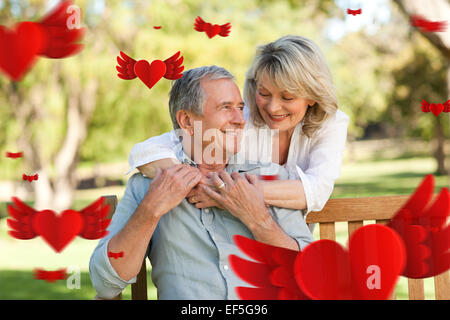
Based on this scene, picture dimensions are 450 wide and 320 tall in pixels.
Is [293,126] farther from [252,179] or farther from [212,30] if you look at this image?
[212,30]

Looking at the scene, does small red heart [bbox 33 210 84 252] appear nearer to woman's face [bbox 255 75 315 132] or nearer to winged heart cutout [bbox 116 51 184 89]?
winged heart cutout [bbox 116 51 184 89]

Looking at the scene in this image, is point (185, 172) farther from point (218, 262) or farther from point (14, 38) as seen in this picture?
point (14, 38)

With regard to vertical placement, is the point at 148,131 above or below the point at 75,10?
above

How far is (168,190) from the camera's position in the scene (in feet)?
6.25

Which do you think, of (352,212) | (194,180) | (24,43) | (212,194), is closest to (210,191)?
(212,194)

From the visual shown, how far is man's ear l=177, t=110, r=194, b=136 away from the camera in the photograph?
227 cm

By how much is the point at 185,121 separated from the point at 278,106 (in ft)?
1.48

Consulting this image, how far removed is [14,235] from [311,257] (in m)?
0.73

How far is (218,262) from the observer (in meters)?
2.16

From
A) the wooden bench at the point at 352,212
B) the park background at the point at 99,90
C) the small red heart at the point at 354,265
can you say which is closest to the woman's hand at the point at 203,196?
the wooden bench at the point at 352,212

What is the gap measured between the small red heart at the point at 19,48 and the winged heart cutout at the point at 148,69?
2.49 ft

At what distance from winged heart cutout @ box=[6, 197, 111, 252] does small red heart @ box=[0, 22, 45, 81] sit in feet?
1.26

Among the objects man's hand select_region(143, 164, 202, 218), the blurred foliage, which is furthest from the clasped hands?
the blurred foliage
